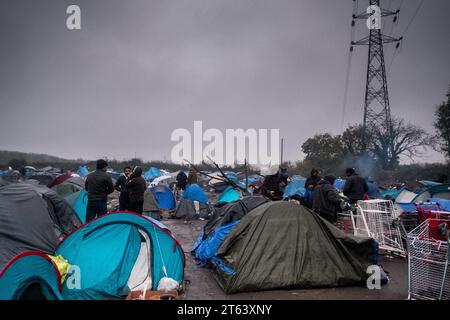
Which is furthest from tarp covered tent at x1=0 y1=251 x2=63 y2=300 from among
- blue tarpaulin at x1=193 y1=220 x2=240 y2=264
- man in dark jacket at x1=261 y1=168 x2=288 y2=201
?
man in dark jacket at x1=261 y1=168 x2=288 y2=201

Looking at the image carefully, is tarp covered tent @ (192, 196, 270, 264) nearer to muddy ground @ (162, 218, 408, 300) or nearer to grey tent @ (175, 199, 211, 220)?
muddy ground @ (162, 218, 408, 300)

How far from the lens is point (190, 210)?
1413cm

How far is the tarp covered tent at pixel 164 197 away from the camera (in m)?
15.8

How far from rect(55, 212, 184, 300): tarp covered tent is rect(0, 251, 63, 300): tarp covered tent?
1.35 m

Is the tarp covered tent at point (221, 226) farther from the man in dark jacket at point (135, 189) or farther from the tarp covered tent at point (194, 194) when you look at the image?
the tarp covered tent at point (194, 194)

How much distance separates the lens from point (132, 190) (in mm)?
9156

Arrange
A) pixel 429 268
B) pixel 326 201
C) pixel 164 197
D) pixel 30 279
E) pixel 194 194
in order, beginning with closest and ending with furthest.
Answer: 1. pixel 30 279
2. pixel 429 268
3. pixel 326 201
4. pixel 194 194
5. pixel 164 197

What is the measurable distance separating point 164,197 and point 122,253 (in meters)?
10.2

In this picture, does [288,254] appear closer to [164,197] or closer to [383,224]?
[383,224]

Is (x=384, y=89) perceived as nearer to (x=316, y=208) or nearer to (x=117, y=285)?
(x=316, y=208)

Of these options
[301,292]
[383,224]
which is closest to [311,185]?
[383,224]

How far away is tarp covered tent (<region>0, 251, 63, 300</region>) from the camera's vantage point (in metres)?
3.40

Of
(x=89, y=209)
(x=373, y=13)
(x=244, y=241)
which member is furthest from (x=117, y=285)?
(x=373, y=13)
